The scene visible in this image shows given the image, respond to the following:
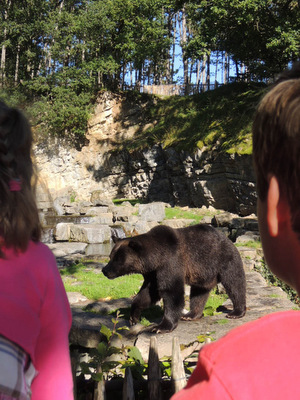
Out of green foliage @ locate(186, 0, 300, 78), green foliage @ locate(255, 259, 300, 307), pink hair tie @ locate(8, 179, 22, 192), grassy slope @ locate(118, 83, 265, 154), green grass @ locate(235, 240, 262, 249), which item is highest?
green foliage @ locate(186, 0, 300, 78)

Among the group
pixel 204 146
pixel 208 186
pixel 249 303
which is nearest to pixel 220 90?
pixel 204 146

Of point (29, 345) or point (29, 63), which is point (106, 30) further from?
point (29, 345)

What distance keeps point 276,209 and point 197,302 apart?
525 cm

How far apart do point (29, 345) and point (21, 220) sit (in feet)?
1.33

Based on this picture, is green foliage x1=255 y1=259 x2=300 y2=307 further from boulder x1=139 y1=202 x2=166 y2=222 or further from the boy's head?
boulder x1=139 y1=202 x2=166 y2=222

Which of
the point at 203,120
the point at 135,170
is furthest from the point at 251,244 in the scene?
the point at 135,170

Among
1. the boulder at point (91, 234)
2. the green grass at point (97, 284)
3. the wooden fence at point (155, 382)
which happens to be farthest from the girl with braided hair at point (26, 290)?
the boulder at point (91, 234)

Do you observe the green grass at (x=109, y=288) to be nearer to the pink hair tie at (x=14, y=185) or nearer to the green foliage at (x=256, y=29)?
the pink hair tie at (x=14, y=185)

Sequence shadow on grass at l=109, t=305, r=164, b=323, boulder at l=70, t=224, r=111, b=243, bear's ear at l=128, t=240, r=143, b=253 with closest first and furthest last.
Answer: bear's ear at l=128, t=240, r=143, b=253, shadow on grass at l=109, t=305, r=164, b=323, boulder at l=70, t=224, r=111, b=243

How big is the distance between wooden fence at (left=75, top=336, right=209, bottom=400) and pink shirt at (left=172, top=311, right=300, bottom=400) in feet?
7.09

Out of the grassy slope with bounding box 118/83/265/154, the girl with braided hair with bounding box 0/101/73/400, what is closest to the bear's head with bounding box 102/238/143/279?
the girl with braided hair with bounding box 0/101/73/400

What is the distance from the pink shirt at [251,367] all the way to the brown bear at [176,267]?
15.4ft

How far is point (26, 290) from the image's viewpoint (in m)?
1.38

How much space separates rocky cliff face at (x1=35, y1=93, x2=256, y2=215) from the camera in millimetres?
20450
